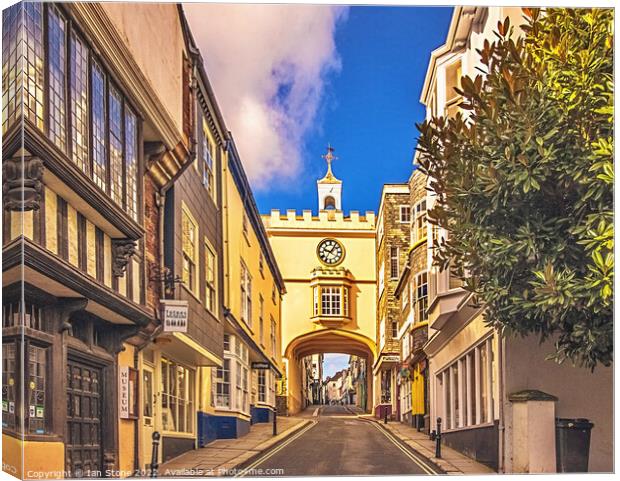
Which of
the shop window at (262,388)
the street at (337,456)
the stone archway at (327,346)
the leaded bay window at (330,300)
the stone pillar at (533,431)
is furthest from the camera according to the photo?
the shop window at (262,388)

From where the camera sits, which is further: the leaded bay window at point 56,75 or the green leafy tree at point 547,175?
the green leafy tree at point 547,175

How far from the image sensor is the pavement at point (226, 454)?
413 inches

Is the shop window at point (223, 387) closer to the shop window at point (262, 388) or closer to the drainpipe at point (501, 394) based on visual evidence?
the shop window at point (262, 388)

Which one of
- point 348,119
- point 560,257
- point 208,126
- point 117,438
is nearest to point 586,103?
point 560,257

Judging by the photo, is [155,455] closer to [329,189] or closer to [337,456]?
[337,456]

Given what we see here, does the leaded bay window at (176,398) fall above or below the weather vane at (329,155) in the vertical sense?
below

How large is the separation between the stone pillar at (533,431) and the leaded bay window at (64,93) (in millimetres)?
5358

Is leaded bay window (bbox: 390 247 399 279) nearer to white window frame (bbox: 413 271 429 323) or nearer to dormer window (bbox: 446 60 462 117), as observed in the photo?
white window frame (bbox: 413 271 429 323)

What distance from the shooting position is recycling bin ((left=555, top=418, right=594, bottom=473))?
1079 centimetres

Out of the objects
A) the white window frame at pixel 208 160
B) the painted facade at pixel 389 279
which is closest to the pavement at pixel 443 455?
the painted facade at pixel 389 279

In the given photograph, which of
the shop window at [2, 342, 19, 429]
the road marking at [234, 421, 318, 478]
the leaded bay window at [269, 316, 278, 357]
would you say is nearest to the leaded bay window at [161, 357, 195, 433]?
the road marking at [234, 421, 318, 478]

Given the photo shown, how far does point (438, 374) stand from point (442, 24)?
17.6 ft

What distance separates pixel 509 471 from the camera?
11203mm

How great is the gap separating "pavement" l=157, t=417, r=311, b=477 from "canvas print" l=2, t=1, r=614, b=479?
39mm
